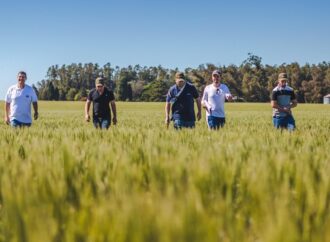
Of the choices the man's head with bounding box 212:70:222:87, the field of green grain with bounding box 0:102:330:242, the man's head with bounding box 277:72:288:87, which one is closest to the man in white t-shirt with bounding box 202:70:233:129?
the man's head with bounding box 212:70:222:87

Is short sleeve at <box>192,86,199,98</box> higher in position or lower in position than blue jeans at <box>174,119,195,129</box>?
higher

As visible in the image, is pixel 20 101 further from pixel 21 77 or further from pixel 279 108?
pixel 279 108

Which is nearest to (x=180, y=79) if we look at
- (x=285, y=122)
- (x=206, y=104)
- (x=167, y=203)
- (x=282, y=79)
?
(x=206, y=104)

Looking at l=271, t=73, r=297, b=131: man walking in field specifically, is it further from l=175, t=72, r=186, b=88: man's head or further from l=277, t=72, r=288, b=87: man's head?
l=175, t=72, r=186, b=88: man's head

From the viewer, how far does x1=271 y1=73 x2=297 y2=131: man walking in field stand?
1030 centimetres

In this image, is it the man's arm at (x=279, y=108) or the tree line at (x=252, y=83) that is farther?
the tree line at (x=252, y=83)

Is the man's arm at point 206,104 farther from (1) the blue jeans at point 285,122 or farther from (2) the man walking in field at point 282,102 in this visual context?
(1) the blue jeans at point 285,122

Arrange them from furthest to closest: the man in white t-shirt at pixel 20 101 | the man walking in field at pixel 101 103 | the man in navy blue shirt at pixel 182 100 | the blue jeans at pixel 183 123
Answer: the man walking in field at pixel 101 103 < the man in white t-shirt at pixel 20 101 < the blue jeans at pixel 183 123 < the man in navy blue shirt at pixel 182 100

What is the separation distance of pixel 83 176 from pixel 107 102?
8.07 meters

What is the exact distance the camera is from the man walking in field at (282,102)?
1030 centimetres

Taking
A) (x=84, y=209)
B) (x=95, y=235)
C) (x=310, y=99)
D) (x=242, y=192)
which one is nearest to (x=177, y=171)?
(x=242, y=192)

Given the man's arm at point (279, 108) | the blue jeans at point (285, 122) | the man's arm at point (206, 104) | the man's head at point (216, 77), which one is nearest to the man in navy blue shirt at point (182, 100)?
the man's arm at point (206, 104)

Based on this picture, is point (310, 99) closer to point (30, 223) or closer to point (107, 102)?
point (107, 102)

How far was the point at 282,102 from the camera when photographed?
1040 centimetres
